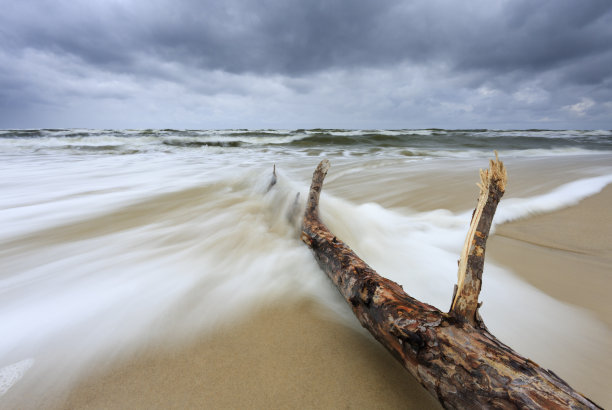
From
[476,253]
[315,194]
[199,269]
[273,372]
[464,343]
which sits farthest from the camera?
[315,194]

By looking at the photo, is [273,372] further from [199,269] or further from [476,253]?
[199,269]

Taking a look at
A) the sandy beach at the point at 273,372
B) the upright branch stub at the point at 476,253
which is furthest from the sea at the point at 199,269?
the upright branch stub at the point at 476,253

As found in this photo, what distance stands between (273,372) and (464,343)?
740mm

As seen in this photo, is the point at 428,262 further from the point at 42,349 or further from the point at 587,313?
the point at 42,349

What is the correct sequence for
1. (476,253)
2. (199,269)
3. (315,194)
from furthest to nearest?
(315,194) < (199,269) < (476,253)

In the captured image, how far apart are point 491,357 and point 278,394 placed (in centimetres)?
74

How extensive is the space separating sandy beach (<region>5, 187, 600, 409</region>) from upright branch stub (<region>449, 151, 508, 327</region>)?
38cm

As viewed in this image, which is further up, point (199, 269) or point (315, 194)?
point (315, 194)

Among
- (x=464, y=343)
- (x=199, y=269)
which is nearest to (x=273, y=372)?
(x=464, y=343)

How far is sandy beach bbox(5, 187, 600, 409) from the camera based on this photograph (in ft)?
3.28

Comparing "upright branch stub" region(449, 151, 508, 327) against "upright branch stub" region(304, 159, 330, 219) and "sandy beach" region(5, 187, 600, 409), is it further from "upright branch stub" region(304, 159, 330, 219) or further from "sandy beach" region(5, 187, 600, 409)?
"upright branch stub" region(304, 159, 330, 219)

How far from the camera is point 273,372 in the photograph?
1.11 m

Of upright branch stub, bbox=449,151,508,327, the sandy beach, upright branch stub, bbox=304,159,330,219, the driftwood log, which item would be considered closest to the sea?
the sandy beach

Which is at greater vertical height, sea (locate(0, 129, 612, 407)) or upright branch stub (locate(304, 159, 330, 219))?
upright branch stub (locate(304, 159, 330, 219))
